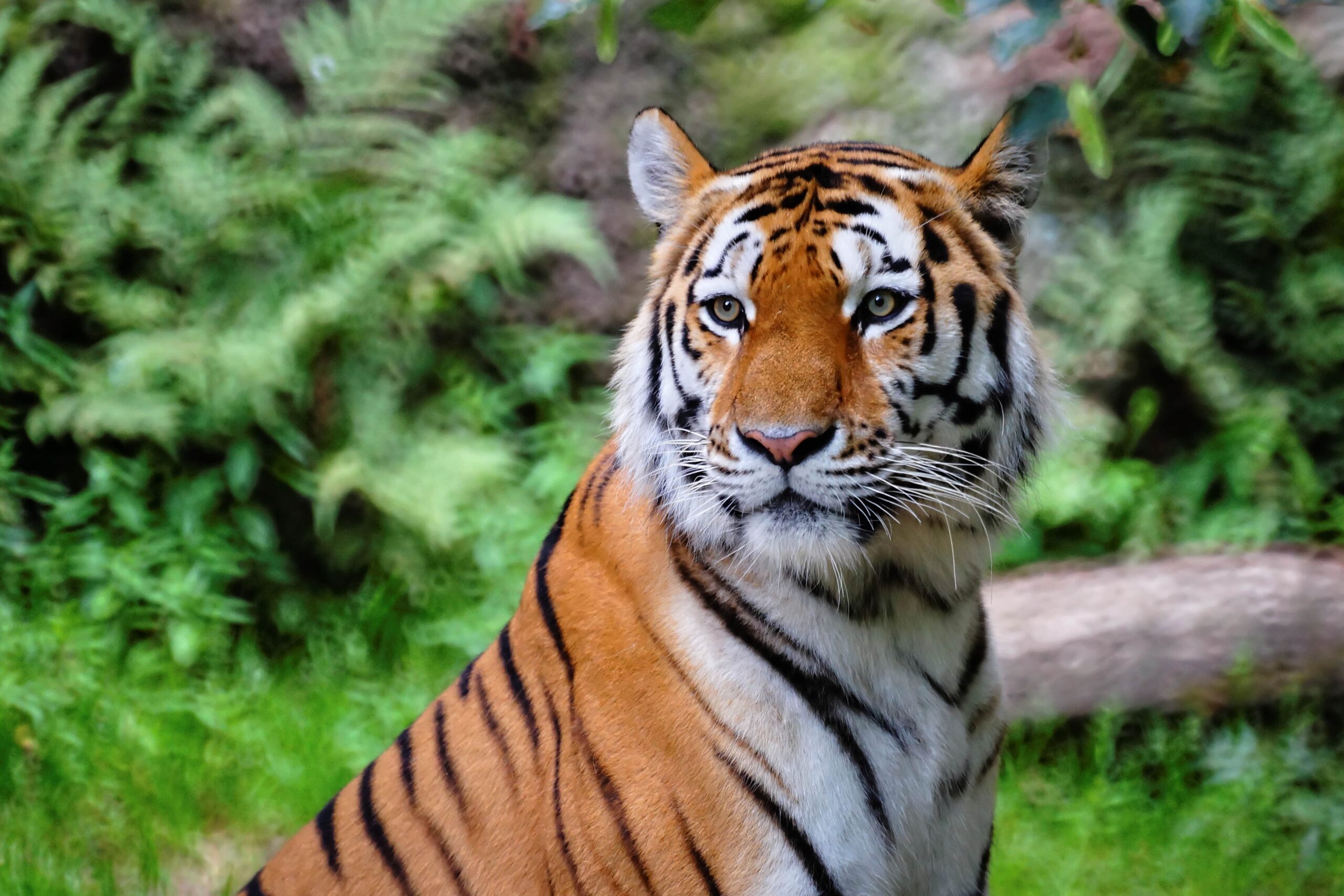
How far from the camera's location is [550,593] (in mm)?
2047

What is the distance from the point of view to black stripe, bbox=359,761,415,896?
203 centimetres

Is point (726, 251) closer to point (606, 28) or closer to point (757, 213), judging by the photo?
point (757, 213)

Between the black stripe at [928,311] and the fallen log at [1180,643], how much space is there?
1949 mm

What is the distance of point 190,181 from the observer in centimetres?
418

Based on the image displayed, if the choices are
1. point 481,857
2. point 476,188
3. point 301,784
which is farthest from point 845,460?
point 476,188

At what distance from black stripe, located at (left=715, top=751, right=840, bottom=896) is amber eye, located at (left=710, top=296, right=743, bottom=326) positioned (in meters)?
0.65

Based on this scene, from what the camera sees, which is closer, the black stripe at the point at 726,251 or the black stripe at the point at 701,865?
the black stripe at the point at 701,865

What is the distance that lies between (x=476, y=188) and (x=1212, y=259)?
266cm

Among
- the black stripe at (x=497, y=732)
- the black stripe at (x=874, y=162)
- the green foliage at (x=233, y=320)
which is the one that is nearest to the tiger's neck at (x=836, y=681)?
the black stripe at (x=497, y=732)

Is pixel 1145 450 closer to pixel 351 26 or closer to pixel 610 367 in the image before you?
pixel 610 367

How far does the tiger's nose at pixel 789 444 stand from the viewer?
68.3 inches

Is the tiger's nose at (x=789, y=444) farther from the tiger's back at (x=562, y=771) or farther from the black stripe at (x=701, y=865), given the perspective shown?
the black stripe at (x=701, y=865)

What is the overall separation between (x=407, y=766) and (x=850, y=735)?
2.44 ft

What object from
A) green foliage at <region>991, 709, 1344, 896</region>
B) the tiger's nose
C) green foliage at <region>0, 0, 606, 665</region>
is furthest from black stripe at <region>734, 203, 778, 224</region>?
green foliage at <region>0, 0, 606, 665</region>
